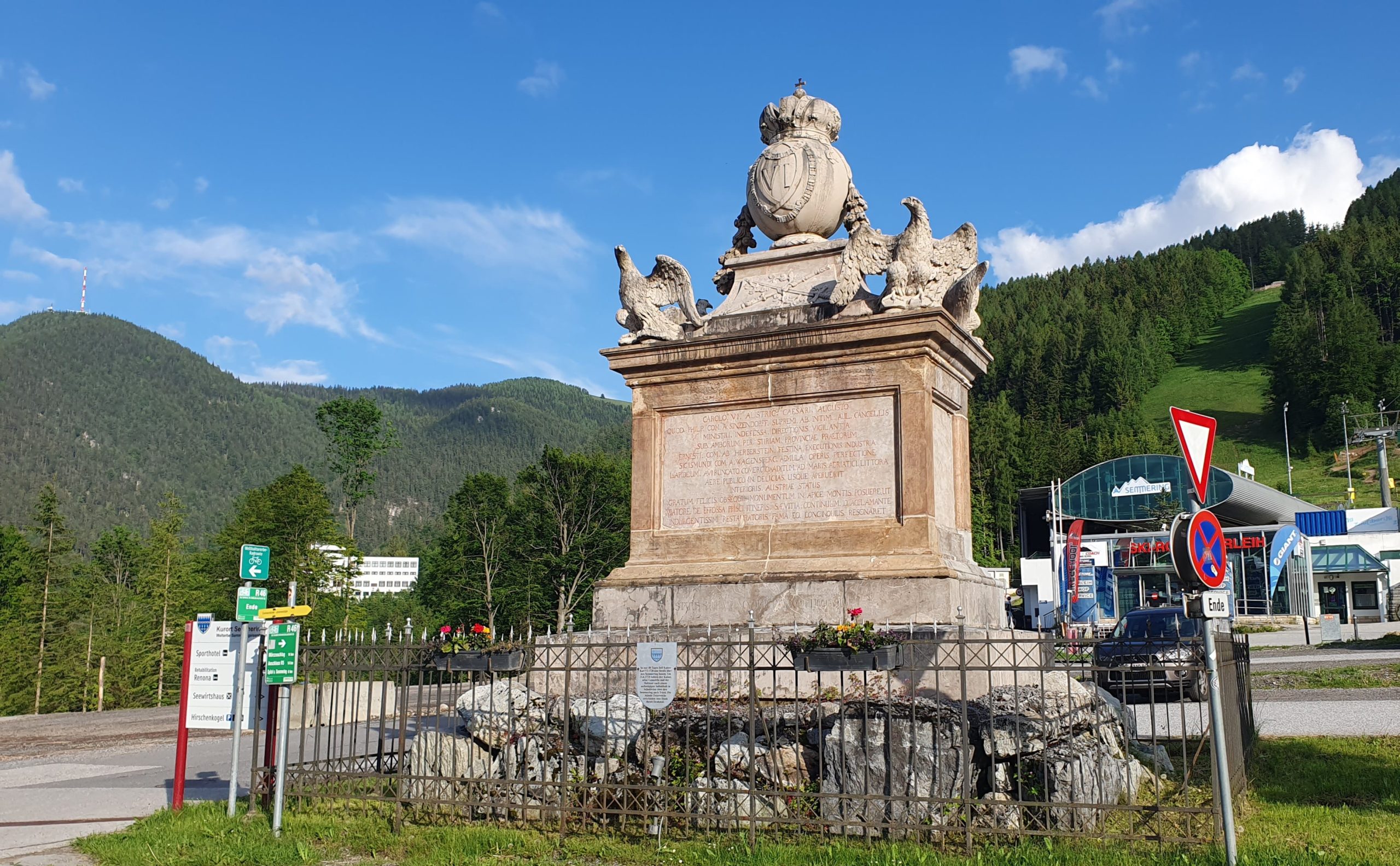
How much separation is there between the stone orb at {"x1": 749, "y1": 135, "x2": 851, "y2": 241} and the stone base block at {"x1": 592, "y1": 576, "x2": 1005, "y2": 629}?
15.0 feet

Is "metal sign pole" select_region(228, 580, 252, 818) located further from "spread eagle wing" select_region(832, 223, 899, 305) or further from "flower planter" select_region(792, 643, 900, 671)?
"spread eagle wing" select_region(832, 223, 899, 305)

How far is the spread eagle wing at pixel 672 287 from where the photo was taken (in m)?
13.3

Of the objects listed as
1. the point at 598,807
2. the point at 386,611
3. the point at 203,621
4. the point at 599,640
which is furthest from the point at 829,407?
the point at 386,611

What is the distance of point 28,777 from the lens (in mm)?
12875

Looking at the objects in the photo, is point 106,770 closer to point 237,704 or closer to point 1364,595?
point 237,704

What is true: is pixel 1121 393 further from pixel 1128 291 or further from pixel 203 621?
pixel 203 621

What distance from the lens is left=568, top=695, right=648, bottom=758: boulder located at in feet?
28.6

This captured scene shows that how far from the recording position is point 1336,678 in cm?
2177

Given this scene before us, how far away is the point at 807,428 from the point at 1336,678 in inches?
622

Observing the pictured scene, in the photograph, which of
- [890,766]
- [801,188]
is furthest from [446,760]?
[801,188]

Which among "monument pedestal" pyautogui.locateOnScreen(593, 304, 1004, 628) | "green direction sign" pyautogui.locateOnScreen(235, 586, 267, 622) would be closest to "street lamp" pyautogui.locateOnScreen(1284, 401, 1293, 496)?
"monument pedestal" pyautogui.locateOnScreen(593, 304, 1004, 628)

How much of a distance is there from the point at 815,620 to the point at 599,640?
214cm

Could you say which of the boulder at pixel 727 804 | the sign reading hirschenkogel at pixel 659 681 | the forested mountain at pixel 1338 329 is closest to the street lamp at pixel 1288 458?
the forested mountain at pixel 1338 329

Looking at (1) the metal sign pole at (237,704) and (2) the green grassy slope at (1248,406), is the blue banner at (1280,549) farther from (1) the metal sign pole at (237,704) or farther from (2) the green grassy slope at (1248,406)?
(1) the metal sign pole at (237,704)
